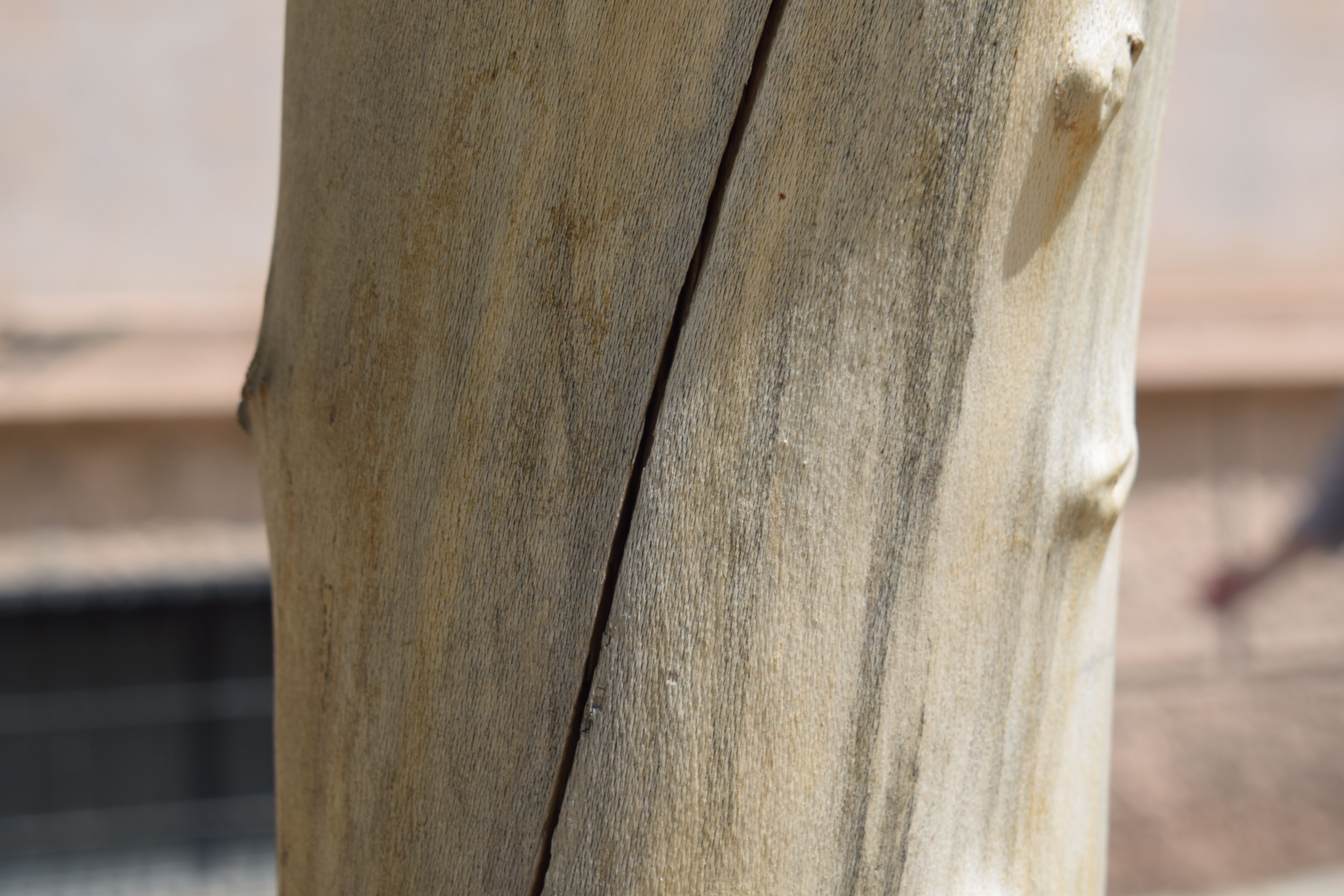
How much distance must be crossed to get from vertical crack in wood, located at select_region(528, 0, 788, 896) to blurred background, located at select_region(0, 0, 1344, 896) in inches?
92.0

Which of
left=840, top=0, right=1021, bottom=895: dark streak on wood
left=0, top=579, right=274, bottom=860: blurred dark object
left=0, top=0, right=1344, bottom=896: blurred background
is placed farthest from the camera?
left=0, top=579, right=274, bottom=860: blurred dark object

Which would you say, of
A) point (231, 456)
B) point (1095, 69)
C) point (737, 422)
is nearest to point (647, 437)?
point (737, 422)

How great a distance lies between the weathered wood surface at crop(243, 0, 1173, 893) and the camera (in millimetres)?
581

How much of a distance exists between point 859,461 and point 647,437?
0.11 metres

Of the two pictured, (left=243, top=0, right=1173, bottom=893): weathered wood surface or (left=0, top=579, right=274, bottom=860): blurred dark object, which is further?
(left=0, top=579, right=274, bottom=860): blurred dark object

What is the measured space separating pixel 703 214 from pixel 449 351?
0.51 feet

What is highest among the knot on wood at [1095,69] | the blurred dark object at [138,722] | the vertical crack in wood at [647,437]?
the knot on wood at [1095,69]

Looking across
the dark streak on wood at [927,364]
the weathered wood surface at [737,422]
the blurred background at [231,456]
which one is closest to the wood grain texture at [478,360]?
the weathered wood surface at [737,422]

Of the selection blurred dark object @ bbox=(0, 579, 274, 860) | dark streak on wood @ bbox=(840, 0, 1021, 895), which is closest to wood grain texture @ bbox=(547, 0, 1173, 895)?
dark streak on wood @ bbox=(840, 0, 1021, 895)

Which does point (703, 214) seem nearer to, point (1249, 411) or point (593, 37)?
point (593, 37)

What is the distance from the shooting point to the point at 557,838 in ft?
2.02

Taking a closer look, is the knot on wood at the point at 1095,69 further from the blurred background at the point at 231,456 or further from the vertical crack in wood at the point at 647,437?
the blurred background at the point at 231,456

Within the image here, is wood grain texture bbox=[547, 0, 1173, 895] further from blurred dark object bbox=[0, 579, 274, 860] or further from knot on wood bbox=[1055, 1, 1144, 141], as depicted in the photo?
blurred dark object bbox=[0, 579, 274, 860]

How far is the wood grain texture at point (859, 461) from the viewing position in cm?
58
